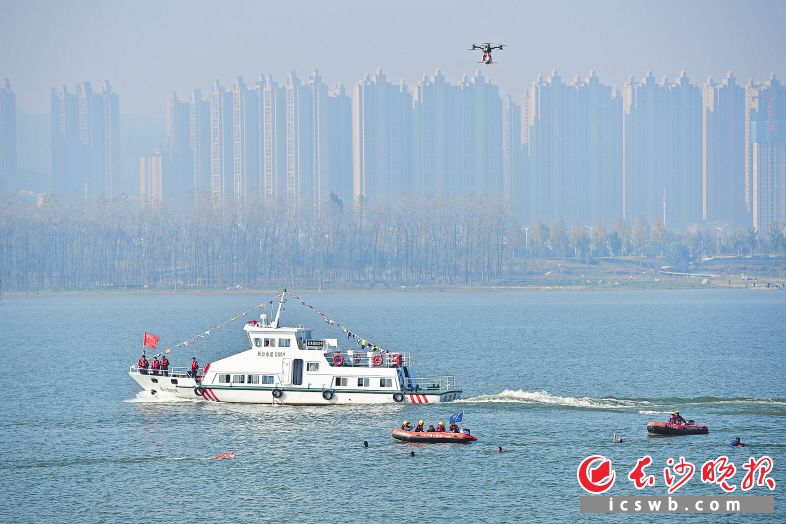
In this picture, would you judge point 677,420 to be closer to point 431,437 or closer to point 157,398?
point 431,437

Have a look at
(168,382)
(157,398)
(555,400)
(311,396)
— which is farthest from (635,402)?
(157,398)

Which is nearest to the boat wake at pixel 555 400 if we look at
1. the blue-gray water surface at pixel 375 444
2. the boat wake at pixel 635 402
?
the boat wake at pixel 635 402

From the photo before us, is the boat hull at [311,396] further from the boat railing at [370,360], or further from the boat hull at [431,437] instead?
the boat hull at [431,437]

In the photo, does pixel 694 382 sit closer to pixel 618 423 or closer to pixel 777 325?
pixel 618 423

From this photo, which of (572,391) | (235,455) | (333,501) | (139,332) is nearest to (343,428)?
(235,455)

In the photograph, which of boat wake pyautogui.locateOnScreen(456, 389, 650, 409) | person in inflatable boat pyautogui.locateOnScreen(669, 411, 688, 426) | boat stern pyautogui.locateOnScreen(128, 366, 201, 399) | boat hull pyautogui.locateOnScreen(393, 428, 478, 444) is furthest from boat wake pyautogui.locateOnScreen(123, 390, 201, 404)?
person in inflatable boat pyautogui.locateOnScreen(669, 411, 688, 426)

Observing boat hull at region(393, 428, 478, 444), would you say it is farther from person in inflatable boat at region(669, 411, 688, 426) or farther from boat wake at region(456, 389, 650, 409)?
boat wake at region(456, 389, 650, 409)
